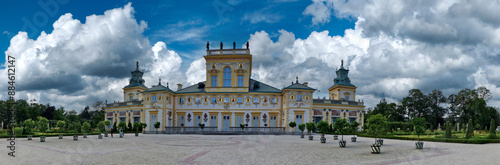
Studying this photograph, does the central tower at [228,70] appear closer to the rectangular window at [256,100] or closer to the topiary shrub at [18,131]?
the rectangular window at [256,100]

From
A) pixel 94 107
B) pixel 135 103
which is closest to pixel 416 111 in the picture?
pixel 135 103

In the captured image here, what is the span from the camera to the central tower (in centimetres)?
5753

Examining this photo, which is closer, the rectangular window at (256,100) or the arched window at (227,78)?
the rectangular window at (256,100)

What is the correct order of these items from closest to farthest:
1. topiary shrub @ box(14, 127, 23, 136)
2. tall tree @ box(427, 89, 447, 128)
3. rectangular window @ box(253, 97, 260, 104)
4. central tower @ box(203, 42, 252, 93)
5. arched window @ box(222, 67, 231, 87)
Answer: topiary shrub @ box(14, 127, 23, 136) → rectangular window @ box(253, 97, 260, 104) → central tower @ box(203, 42, 252, 93) → arched window @ box(222, 67, 231, 87) → tall tree @ box(427, 89, 447, 128)

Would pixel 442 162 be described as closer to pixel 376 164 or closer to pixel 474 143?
pixel 376 164

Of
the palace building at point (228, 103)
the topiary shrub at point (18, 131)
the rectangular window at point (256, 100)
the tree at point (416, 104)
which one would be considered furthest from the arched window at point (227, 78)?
the tree at point (416, 104)

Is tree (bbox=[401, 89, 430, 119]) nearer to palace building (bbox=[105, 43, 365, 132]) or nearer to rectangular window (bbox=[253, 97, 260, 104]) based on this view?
palace building (bbox=[105, 43, 365, 132])

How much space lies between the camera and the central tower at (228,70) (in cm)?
5753

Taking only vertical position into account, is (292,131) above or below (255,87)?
below

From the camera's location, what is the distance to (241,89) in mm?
57156

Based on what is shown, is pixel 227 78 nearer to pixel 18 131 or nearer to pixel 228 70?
pixel 228 70

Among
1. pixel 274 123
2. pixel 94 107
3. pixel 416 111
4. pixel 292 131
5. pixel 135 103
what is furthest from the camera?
pixel 94 107

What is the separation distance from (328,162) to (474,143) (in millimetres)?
17516

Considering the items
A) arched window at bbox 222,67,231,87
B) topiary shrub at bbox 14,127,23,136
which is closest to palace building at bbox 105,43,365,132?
arched window at bbox 222,67,231,87
